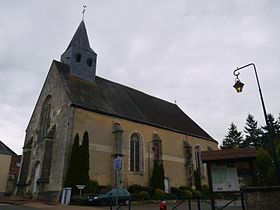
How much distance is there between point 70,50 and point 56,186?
12.9m

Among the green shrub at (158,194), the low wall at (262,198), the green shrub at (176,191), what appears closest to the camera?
the low wall at (262,198)

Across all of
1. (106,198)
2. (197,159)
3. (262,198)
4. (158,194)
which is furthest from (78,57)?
(262,198)

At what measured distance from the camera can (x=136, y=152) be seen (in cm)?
2375

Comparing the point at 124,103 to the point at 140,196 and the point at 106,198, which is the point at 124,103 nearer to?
the point at 140,196

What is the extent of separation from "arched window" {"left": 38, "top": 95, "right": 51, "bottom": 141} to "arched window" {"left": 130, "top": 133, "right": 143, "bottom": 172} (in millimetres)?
7435

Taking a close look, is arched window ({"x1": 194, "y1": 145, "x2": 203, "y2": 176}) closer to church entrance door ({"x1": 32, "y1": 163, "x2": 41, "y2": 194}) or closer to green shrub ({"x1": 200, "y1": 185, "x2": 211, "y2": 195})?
green shrub ({"x1": 200, "y1": 185, "x2": 211, "y2": 195})

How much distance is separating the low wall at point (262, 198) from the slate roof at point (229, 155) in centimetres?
165

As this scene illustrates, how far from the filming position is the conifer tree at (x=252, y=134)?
47.7m

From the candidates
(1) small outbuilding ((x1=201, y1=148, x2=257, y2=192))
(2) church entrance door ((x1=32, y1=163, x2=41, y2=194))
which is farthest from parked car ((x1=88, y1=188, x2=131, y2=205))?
(1) small outbuilding ((x1=201, y1=148, x2=257, y2=192))

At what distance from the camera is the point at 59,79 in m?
23.2

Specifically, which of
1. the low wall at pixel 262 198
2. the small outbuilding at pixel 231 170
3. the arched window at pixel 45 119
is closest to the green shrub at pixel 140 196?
the arched window at pixel 45 119

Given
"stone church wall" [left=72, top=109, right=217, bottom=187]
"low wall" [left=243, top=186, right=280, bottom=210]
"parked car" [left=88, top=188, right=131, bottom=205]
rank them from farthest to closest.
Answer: "stone church wall" [left=72, top=109, right=217, bottom=187]
"parked car" [left=88, top=188, right=131, bottom=205]
"low wall" [left=243, top=186, right=280, bottom=210]

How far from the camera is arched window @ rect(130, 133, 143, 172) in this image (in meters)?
23.0

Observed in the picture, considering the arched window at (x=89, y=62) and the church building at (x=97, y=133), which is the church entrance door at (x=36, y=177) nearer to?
the church building at (x=97, y=133)
